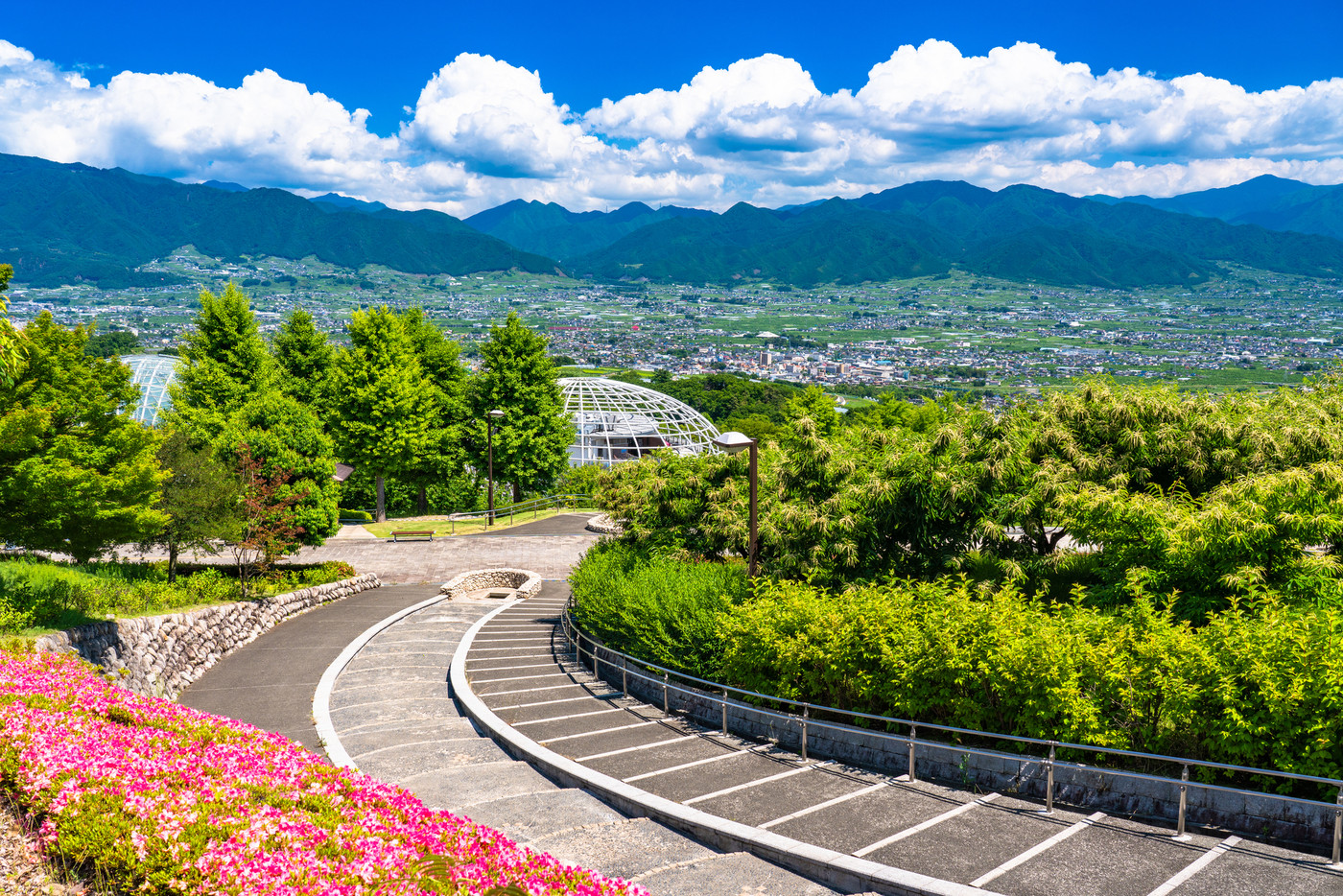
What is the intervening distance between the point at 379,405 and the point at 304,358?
29.8ft

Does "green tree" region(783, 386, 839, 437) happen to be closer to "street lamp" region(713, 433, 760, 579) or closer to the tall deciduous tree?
the tall deciduous tree

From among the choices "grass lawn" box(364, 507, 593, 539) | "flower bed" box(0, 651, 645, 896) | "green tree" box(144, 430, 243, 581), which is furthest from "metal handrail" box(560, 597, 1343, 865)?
"grass lawn" box(364, 507, 593, 539)

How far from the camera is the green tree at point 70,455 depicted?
1422 cm

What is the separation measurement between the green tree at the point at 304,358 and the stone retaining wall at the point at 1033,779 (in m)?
35.0

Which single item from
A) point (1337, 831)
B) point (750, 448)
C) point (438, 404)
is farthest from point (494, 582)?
point (1337, 831)

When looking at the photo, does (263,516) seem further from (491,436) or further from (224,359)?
(224,359)

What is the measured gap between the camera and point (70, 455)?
15438mm

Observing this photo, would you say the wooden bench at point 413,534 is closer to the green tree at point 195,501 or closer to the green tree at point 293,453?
the green tree at point 293,453

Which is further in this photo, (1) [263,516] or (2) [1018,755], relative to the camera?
(1) [263,516]

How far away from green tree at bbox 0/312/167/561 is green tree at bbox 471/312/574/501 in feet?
78.1

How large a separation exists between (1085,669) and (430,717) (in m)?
10.1

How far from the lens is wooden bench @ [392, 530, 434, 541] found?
34.6 meters

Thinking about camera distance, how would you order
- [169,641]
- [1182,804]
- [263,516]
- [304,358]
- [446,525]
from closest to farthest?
[1182,804] → [169,641] → [263,516] → [446,525] → [304,358]

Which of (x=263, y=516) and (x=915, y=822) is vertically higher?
(x=263, y=516)
